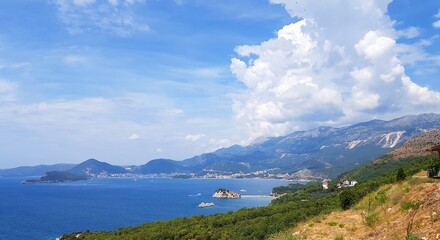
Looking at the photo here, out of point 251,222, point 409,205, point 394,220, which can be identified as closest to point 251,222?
Answer: point 251,222

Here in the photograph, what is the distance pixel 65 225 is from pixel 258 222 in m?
113

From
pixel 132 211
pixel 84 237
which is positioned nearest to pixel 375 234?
pixel 84 237

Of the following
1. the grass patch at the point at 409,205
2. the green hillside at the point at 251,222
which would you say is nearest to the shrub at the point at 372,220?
the grass patch at the point at 409,205

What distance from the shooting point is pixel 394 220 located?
18375 millimetres

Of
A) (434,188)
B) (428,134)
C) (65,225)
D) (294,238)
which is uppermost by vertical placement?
(428,134)

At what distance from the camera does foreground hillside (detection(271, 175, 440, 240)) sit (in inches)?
588

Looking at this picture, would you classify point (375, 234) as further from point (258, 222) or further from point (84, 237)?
point (84, 237)

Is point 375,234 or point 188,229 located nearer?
point 375,234

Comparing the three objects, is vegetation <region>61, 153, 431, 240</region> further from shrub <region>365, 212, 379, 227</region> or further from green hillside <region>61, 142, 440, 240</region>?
shrub <region>365, 212, 379, 227</region>

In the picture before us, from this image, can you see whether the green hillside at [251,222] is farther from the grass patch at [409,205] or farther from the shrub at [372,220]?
the grass patch at [409,205]

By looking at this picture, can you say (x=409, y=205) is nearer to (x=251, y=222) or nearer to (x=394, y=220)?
(x=394, y=220)

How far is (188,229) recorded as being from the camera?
77.4m

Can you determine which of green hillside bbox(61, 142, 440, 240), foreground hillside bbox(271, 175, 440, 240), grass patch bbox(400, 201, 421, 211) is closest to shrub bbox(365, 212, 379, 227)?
foreground hillside bbox(271, 175, 440, 240)

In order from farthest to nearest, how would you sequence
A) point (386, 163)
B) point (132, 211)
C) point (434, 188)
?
point (132, 211), point (386, 163), point (434, 188)
